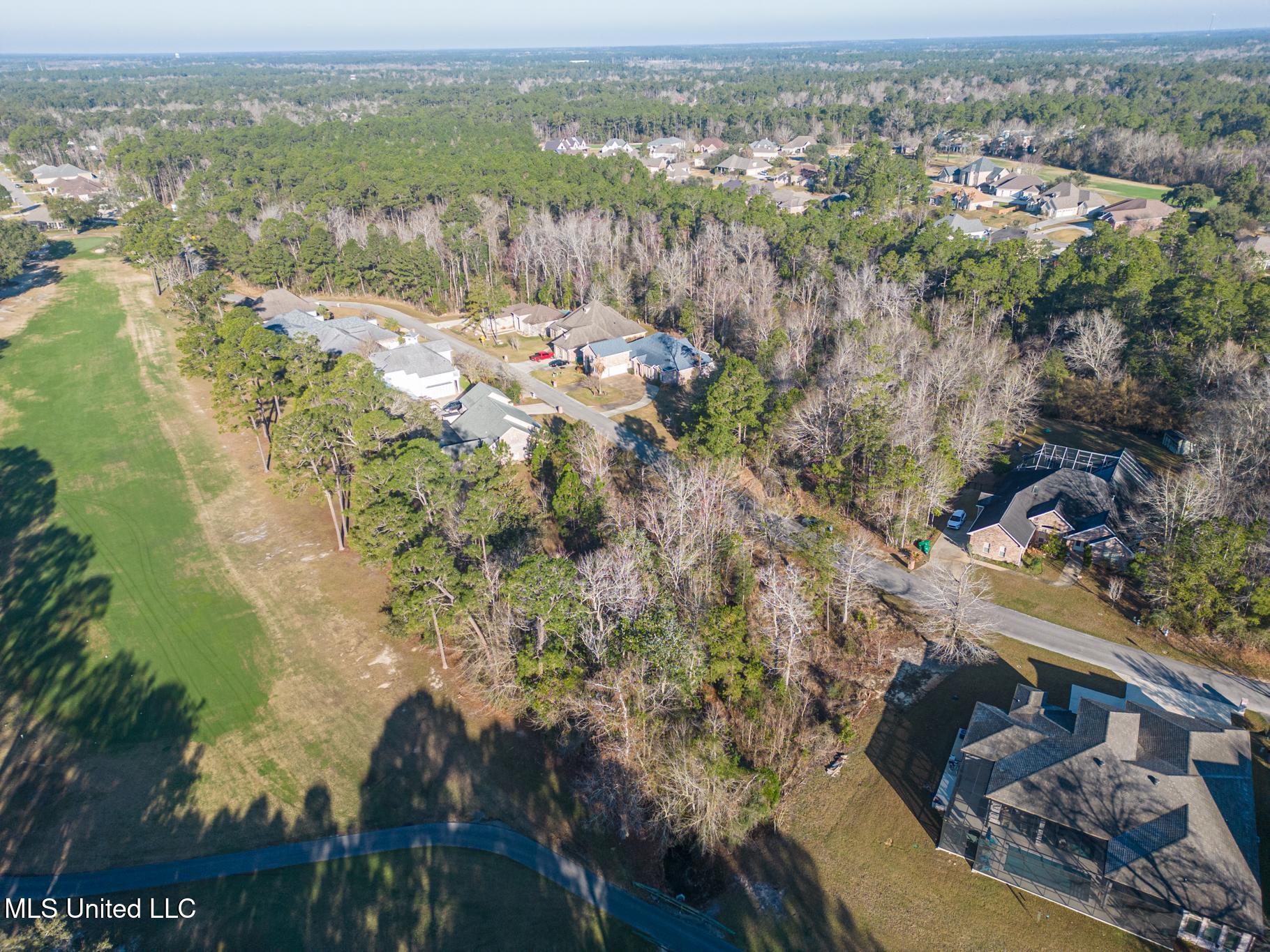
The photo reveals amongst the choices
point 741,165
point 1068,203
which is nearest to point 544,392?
point 1068,203

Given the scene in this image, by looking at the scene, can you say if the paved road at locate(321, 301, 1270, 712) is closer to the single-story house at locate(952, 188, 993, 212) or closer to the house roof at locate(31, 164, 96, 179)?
the single-story house at locate(952, 188, 993, 212)

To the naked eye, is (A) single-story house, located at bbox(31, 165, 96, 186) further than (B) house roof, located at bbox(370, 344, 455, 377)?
Yes

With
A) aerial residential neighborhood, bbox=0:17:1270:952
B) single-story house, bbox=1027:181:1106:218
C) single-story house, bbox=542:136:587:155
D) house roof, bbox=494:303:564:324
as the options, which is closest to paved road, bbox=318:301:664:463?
aerial residential neighborhood, bbox=0:17:1270:952

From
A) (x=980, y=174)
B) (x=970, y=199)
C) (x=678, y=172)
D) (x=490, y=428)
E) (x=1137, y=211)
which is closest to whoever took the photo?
(x=490, y=428)

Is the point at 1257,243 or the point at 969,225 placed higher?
the point at 1257,243

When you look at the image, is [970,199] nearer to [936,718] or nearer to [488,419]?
[488,419]

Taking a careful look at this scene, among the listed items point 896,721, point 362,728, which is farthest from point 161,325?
point 896,721
